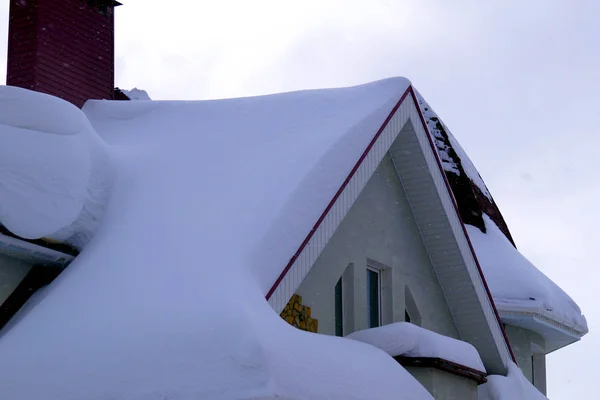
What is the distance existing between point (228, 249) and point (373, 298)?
11.1 feet

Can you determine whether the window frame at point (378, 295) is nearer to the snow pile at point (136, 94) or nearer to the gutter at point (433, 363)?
the gutter at point (433, 363)

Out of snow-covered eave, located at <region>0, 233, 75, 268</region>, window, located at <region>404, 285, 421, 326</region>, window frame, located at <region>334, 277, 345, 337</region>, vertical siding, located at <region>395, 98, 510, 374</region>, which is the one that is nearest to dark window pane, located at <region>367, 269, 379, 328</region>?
window, located at <region>404, 285, 421, 326</region>

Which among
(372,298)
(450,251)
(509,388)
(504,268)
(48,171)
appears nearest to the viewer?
(48,171)

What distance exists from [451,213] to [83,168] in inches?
164

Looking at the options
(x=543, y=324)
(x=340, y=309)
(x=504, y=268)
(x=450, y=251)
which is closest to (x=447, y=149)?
(x=504, y=268)

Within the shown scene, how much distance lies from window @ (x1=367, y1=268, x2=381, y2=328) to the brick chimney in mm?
4089

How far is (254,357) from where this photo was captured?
7.20 metres

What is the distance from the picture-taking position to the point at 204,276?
8016mm

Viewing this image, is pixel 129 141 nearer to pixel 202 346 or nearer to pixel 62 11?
pixel 62 11

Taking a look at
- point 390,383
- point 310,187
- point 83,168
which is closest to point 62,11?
point 83,168

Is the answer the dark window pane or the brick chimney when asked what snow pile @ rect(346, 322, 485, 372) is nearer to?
the dark window pane

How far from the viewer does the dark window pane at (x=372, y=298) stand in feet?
37.4

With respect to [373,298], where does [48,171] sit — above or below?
below

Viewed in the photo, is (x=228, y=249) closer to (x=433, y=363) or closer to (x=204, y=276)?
(x=204, y=276)
